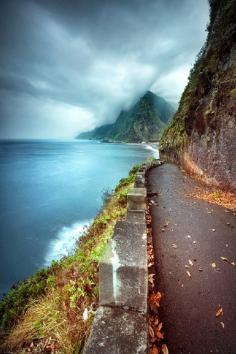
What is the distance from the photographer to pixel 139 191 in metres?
6.72

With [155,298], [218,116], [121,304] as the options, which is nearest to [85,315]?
[121,304]

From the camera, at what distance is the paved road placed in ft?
9.29

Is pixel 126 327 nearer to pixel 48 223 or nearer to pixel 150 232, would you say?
pixel 150 232

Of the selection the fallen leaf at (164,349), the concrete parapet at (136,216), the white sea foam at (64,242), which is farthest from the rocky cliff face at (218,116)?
the white sea foam at (64,242)

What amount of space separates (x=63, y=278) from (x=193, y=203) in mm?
5572

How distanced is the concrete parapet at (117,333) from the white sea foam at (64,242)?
9.73m

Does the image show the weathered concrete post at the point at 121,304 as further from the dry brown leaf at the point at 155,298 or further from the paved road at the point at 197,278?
the dry brown leaf at the point at 155,298

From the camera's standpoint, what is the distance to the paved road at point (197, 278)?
283cm

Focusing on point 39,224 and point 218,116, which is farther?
point 39,224

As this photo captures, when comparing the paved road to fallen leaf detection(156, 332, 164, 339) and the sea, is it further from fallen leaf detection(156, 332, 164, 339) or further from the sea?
the sea

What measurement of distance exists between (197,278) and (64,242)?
38.9 feet

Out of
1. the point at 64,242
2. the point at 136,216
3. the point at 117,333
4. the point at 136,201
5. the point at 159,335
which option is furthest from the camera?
the point at 64,242

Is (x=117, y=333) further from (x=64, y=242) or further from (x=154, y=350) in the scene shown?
(x=64, y=242)

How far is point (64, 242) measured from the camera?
14234 millimetres
